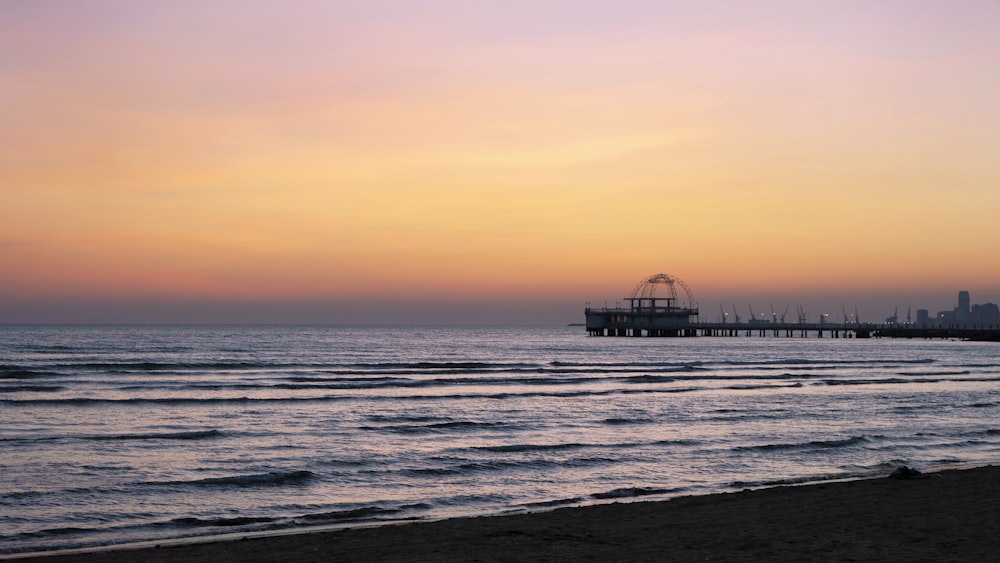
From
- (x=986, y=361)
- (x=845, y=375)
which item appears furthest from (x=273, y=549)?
(x=986, y=361)

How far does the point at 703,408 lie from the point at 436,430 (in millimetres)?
11781

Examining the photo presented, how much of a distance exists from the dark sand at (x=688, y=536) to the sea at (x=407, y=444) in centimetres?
170

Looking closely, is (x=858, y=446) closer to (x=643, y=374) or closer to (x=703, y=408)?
(x=703, y=408)

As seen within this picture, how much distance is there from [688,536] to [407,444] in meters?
12.5

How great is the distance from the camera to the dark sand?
10.5 meters

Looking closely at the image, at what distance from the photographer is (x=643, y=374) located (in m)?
55.8

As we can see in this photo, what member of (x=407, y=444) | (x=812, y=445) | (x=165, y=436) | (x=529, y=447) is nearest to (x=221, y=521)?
(x=407, y=444)

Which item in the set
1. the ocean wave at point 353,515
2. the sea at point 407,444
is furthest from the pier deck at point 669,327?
the ocean wave at point 353,515

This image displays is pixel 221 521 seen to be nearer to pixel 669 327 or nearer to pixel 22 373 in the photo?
pixel 22 373

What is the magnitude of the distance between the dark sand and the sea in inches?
66.9

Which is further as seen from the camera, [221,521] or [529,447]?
[529,447]

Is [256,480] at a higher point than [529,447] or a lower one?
higher

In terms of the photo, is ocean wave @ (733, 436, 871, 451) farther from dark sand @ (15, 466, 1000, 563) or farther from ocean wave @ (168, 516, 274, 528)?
ocean wave @ (168, 516, 274, 528)

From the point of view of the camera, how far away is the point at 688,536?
11.6 meters
